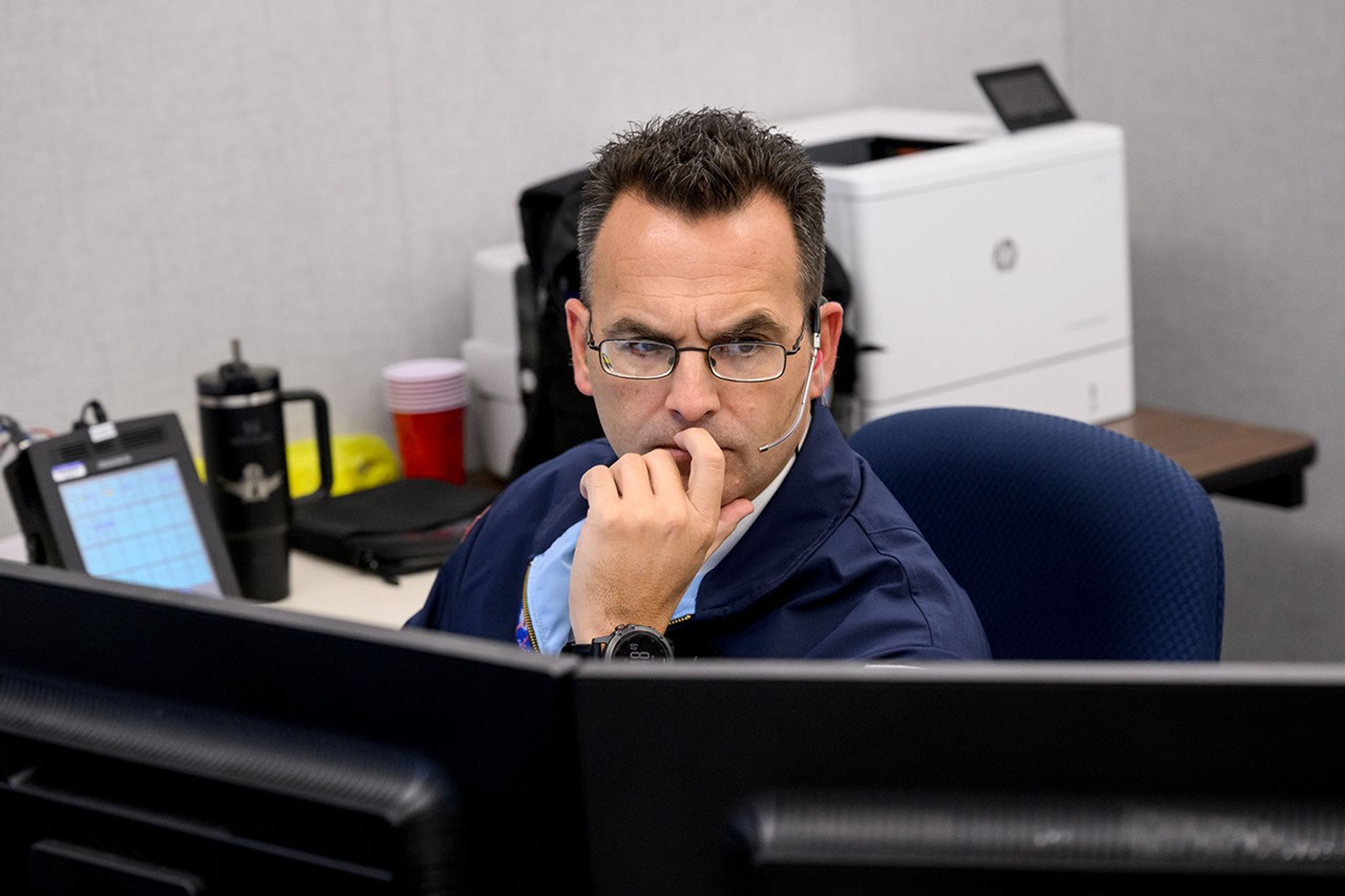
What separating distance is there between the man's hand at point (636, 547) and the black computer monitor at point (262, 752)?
45cm

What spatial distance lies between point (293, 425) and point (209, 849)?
1.87 m

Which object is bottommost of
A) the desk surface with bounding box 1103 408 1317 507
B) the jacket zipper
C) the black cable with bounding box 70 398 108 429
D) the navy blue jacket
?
the desk surface with bounding box 1103 408 1317 507

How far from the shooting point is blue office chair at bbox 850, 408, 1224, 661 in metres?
1.33

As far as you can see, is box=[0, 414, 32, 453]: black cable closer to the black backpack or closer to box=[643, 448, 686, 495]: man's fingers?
the black backpack

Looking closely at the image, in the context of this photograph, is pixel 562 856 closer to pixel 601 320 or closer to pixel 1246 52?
pixel 601 320

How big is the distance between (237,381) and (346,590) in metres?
0.30

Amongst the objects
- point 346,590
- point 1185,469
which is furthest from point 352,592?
point 1185,469

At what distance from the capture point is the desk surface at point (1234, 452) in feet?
7.77

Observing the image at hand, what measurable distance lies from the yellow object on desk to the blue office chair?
102cm

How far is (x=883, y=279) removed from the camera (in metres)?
2.26

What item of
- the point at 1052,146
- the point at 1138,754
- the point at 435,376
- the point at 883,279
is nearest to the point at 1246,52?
the point at 1052,146

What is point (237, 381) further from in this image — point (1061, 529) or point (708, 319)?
point (1061, 529)

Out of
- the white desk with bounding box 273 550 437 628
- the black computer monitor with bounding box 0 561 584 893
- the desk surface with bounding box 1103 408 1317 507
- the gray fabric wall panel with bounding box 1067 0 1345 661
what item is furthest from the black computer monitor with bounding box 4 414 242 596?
the gray fabric wall panel with bounding box 1067 0 1345 661

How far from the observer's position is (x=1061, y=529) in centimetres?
142
